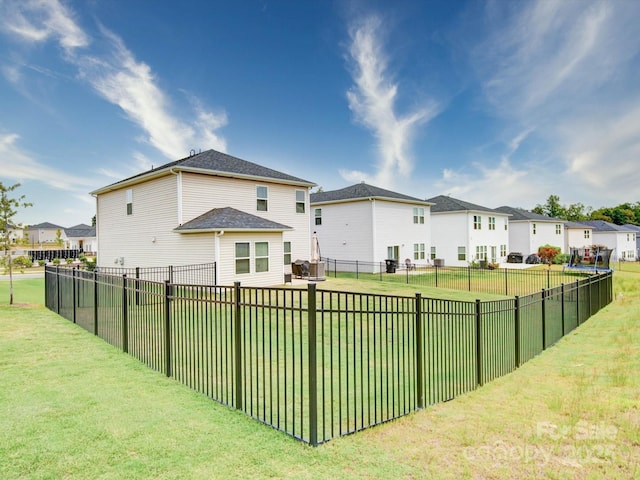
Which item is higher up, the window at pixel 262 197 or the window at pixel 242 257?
the window at pixel 262 197

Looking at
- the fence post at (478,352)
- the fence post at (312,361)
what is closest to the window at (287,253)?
the fence post at (478,352)

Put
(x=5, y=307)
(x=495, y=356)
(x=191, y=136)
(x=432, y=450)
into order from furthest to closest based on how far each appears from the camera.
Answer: (x=191, y=136)
(x=5, y=307)
(x=495, y=356)
(x=432, y=450)

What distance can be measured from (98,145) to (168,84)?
5.97m

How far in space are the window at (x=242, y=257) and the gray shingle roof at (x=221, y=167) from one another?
3.95m

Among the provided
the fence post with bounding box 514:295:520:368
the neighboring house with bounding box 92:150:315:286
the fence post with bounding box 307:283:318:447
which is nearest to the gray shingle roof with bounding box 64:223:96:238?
the neighboring house with bounding box 92:150:315:286

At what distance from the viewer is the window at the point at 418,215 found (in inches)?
1150

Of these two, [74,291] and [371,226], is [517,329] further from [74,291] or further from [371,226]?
[371,226]

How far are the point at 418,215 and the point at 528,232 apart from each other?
1812cm

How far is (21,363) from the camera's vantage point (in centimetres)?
584

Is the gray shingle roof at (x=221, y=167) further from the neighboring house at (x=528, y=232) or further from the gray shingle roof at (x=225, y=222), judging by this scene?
the neighboring house at (x=528, y=232)

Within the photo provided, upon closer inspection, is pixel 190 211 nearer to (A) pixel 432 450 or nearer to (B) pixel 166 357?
(B) pixel 166 357

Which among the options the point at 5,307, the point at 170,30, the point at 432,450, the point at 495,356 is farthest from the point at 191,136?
the point at 432,450

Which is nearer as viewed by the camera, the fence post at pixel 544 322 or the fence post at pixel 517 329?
the fence post at pixel 517 329

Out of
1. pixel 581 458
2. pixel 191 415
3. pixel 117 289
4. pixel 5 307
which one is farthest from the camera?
pixel 5 307
